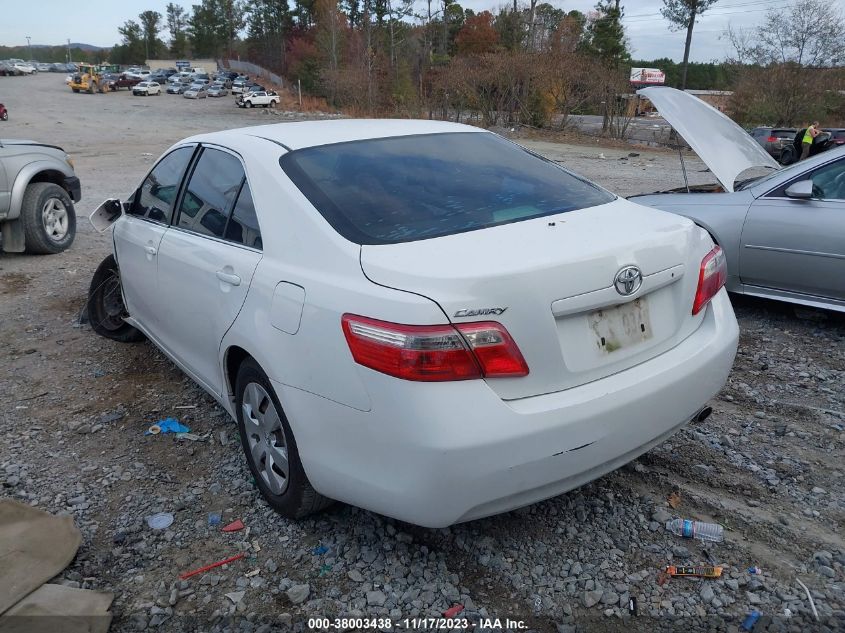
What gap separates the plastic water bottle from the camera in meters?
2.85

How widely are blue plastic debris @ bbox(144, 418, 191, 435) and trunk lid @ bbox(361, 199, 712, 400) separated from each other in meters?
2.07

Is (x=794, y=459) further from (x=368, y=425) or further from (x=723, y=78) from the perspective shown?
(x=723, y=78)

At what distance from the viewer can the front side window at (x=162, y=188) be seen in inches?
157

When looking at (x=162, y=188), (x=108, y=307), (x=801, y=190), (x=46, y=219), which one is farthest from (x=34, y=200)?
(x=801, y=190)

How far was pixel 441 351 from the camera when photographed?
7.24 ft

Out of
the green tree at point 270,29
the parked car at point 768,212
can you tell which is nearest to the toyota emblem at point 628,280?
the parked car at point 768,212

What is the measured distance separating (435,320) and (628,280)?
775mm

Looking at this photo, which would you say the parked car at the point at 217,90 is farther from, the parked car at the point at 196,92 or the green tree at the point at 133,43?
the green tree at the point at 133,43

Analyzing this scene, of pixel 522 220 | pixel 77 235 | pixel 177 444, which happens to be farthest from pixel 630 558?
pixel 77 235

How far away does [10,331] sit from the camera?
566 cm

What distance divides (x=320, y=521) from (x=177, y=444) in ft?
3.96

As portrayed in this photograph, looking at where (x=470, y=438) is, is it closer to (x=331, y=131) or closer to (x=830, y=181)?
(x=331, y=131)

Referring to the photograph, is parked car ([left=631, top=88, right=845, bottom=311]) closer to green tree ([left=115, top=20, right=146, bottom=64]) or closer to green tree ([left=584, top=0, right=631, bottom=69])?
green tree ([left=584, top=0, right=631, bottom=69])

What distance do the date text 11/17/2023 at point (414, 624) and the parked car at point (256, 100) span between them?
50392 mm
